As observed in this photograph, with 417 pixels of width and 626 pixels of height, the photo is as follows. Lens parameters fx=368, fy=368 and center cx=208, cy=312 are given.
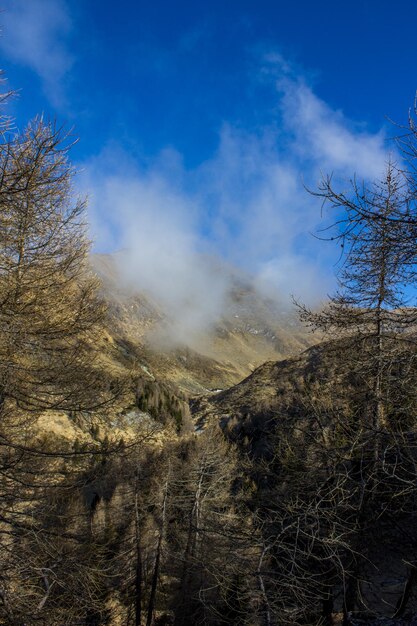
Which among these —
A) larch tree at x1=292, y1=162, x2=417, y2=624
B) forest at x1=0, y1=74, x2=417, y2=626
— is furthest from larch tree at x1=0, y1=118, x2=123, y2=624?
larch tree at x1=292, y1=162, x2=417, y2=624

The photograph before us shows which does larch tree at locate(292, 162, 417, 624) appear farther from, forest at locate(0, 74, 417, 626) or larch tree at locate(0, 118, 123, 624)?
larch tree at locate(0, 118, 123, 624)

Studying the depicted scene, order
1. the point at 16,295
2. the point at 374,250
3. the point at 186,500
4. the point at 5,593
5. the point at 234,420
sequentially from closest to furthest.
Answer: the point at 374,250 < the point at 5,593 < the point at 16,295 < the point at 186,500 < the point at 234,420

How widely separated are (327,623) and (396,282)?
7.79 m

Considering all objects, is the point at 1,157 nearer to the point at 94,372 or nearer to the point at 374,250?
the point at 94,372

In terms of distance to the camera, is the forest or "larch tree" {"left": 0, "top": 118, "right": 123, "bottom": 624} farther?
"larch tree" {"left": 0, "top": 118, "right": 123, "bottom": 624}

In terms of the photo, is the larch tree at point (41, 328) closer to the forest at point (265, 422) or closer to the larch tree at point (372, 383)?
the forest at point (265, 422)

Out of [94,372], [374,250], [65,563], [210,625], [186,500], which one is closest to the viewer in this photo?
[374,250]

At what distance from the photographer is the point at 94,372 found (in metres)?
6.83

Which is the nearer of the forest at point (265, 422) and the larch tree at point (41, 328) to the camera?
the forest at point (265, 422)

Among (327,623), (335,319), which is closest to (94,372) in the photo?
(335,319)

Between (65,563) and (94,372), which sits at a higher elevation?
(94,372)

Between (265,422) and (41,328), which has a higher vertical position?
(41,328)

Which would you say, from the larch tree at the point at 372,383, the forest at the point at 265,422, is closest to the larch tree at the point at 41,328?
the forest at the point at 265,422

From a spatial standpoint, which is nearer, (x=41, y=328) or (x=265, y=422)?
(x=41, y=328)
